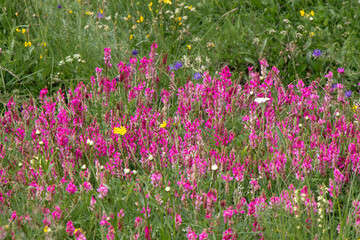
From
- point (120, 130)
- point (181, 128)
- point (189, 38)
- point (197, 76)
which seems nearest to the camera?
point (120, 130)

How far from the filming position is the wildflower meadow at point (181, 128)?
2588 mm

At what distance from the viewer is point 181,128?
12.2 ft

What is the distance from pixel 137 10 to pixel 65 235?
3.81m

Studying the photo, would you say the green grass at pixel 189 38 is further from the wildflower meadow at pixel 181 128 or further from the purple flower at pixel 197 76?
the purple flower at pixel 197 76

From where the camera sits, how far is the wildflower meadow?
8.49 feet

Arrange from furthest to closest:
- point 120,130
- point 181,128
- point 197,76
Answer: point 197,76, point 181,128, point 120,130

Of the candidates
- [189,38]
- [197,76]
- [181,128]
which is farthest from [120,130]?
[189,38]

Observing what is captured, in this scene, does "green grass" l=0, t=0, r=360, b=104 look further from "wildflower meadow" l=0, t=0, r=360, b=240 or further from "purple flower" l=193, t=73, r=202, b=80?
"purple flower" l=193, t=73, r=202, b=80

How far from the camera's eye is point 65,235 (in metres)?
2.62

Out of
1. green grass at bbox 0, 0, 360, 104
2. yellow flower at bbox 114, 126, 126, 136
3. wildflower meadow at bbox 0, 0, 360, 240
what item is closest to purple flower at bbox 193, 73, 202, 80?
wildflower meadow at bbox 0, 0, 360, 240

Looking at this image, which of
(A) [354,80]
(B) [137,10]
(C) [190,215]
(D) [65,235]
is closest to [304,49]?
(A) [354,80]

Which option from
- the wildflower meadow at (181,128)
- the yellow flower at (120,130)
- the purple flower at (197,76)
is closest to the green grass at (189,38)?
the wildflower meadow at (181,128)

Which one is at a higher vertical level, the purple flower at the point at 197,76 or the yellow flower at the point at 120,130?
the yellow flower at the point at 120,130

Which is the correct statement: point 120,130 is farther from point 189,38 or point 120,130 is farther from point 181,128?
point 189,38
